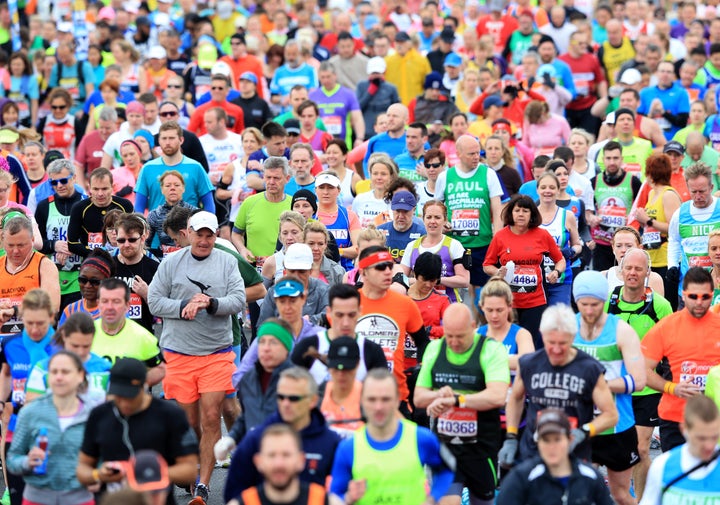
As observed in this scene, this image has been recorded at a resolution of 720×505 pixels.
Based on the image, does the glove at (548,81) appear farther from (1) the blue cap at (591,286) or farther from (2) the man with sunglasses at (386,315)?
(1) the blue cap at (591,286)

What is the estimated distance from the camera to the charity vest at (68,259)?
12.7 meters

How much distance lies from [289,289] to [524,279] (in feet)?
12.3

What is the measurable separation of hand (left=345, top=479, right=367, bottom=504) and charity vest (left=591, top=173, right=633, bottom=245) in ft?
25.7

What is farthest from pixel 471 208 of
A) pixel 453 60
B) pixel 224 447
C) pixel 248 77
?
pixel 453 60

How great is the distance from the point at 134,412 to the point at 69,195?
573 cm

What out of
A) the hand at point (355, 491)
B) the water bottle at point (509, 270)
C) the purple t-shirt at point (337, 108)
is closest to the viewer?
the hand at point (355, 491)

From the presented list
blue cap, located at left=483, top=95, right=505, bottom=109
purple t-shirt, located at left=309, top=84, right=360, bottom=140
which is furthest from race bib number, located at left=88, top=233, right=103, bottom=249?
blue cap, located at left=483, top=95, right=505, bottom=109

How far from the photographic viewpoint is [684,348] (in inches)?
394

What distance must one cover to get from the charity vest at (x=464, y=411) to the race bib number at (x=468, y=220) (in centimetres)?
496

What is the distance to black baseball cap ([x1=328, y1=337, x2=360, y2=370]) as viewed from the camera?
8.38 meters

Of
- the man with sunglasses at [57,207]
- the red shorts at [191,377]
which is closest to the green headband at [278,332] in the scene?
the red shorts at [191,377]

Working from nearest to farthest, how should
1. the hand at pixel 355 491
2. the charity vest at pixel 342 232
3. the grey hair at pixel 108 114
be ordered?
the hand at pixel 355 491, the charity vest at pixel 342 232, the grey hair at pixel 108 114

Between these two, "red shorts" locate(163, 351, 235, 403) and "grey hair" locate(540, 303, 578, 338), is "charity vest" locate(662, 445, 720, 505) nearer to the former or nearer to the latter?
"grey hair" locate(540, 303, 578, 338)

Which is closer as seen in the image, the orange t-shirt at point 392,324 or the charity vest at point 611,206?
the orange t-shirt at point 392,324
